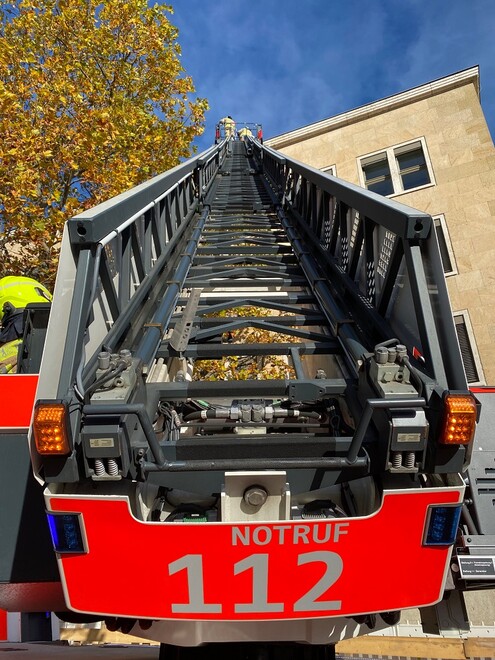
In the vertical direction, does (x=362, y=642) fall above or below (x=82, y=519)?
below

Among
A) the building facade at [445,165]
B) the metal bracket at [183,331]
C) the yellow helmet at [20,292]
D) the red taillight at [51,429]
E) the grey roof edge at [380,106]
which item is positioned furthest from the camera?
the grey roof edge at [380,106]

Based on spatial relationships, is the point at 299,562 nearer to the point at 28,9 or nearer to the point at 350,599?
the point at 350,599

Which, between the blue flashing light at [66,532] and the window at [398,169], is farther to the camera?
the window at [398,169]

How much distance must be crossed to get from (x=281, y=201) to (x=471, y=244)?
6.16m

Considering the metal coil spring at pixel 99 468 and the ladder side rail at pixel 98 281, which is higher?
the ladder side rail at pixel 98 281

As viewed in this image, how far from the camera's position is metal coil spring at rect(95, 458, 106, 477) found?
1.75m

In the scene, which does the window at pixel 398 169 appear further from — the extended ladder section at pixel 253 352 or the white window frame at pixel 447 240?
the extended ladder section at pixel 253 352

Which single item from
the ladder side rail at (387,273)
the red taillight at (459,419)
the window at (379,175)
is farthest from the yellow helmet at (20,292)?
the window at (379,175)

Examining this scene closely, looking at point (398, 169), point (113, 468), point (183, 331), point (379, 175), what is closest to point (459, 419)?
point (113, 468)

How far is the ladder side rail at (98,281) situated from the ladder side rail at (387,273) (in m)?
1.50

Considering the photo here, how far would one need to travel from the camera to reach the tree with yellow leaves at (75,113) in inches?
279

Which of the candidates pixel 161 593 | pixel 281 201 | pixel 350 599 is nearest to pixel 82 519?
pixel 161 593

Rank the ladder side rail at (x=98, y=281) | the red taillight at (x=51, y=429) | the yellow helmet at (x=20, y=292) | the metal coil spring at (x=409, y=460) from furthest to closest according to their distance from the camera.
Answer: the yellow helmet at (x=20, y=292) → the ladder side rail at (x=98, y=281) → the metal coil spring at (x=409, y=460) → the red taillight at (x=51, y=429)

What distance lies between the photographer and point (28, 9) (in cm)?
943
